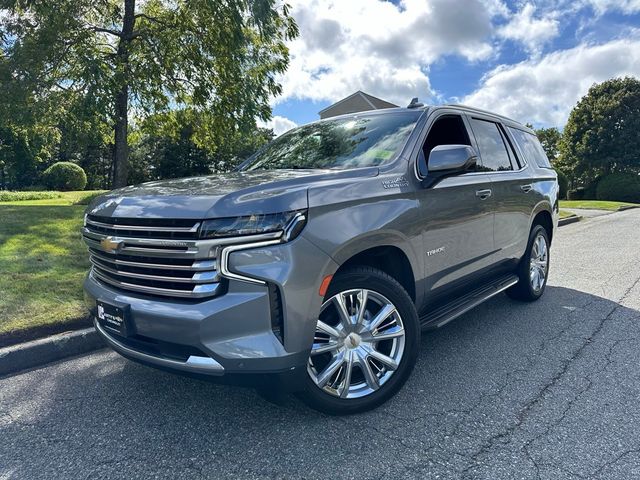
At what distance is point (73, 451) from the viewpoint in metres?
2.40

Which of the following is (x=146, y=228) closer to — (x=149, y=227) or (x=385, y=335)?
(x=149, y=227)

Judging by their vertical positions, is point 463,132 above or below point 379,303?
above

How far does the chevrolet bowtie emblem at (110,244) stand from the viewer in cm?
251

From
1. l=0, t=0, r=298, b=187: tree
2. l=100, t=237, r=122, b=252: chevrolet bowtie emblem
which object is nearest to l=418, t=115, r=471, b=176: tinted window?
l=100, t=237, r=122, b=252: chevrolet bowtie emblem

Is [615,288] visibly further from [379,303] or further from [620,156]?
[620,156]

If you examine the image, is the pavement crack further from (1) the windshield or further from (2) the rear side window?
Result: (2) the rear side window

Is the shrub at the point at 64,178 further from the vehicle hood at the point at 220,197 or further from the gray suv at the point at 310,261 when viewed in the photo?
the vehicle hood at the point at 220,197

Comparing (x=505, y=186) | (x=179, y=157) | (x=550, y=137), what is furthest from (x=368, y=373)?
(x=550, y=137)

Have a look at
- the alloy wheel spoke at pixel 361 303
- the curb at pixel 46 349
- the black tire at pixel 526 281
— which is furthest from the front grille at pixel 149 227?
the black tire at pixel 526 281

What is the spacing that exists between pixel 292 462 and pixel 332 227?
4.08 feet

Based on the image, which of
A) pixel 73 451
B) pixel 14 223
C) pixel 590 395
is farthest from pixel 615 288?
pixel 14 223

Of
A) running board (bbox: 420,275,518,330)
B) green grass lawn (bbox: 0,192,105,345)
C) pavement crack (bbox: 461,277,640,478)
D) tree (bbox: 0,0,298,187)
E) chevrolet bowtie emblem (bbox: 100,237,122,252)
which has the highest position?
tree (bbox: 0,0,298,187)

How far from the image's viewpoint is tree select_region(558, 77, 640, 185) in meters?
33.2

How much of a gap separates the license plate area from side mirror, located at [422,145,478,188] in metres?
2.08
